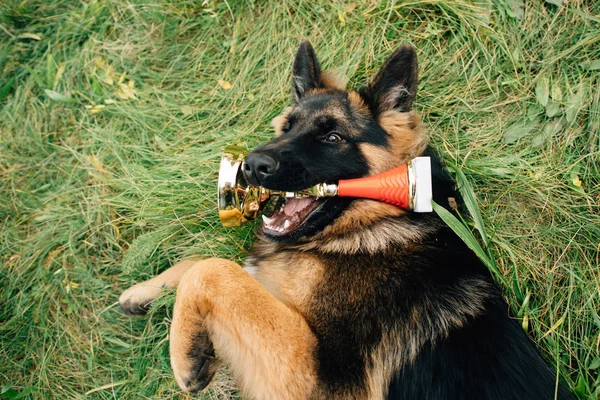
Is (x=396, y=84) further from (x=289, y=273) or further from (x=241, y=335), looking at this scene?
(x=241, y=335)

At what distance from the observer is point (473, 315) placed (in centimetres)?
267

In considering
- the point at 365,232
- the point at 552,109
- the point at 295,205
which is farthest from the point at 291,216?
the point at 552,109

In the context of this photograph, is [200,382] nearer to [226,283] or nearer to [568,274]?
[226,283]

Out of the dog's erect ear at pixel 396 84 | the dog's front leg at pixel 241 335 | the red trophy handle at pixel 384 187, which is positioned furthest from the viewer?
the dog's erect ear at pixel 396 84

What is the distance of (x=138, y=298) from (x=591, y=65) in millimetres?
4493

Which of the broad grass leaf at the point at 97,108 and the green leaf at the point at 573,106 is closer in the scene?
the green leaf at the point at 573,106

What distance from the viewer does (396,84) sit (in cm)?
311

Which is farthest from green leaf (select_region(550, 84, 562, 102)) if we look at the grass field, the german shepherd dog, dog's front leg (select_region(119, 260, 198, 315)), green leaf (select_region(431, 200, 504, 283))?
dog's front leg (select_region(119, 260, 198, 315))

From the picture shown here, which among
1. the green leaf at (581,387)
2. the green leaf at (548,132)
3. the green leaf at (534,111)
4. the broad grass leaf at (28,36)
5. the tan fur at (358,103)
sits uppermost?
the green leaf at (534,111)

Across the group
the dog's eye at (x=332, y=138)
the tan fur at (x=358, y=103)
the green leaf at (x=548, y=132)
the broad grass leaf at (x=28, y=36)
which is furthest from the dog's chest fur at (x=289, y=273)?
the broad grass leaf at (x=28, y=36)

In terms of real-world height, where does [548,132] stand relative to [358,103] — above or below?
above

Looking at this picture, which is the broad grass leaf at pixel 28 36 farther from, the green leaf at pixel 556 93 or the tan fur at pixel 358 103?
the green leaf at pixel 556 93

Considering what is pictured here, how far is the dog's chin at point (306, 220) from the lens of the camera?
3.04 m

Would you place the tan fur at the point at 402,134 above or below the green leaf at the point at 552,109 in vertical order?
below
